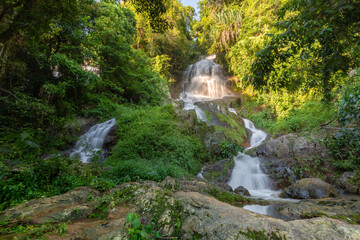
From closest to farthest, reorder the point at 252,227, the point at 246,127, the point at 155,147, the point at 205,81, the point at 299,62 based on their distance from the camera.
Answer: the point at 252,227 → the point at 155,147 → the point at 299,62 → the point at 246,127 → the point at 205,81

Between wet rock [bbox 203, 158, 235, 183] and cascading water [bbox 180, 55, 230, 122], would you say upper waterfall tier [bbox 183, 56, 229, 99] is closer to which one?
cascading water [bbox 180, 55, 230, 122]

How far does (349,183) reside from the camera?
544 centimetres

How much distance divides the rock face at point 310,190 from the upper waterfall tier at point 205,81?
16497 mm

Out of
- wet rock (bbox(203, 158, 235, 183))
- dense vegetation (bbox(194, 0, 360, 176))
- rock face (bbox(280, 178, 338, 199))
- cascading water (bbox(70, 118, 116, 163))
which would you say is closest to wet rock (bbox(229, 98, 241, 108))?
dense vegetation (bbox(194, 0, 360, 176))

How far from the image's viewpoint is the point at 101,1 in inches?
430

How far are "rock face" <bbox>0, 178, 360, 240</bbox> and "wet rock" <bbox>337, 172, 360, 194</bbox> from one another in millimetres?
5623

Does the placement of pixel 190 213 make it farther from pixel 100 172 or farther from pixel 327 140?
pixel 327 140

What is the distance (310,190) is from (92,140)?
926 centimetres

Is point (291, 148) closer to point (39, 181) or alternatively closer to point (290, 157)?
point (290, 157)

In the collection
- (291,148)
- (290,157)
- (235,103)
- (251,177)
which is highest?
(235,103)

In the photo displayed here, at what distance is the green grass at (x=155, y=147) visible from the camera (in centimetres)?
517

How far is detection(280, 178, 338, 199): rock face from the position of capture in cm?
480

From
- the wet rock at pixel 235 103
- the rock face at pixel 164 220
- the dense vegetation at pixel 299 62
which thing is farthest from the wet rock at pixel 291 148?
the wet rock at pixel 235 103

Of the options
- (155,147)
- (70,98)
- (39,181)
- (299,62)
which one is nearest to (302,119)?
(299,62)
